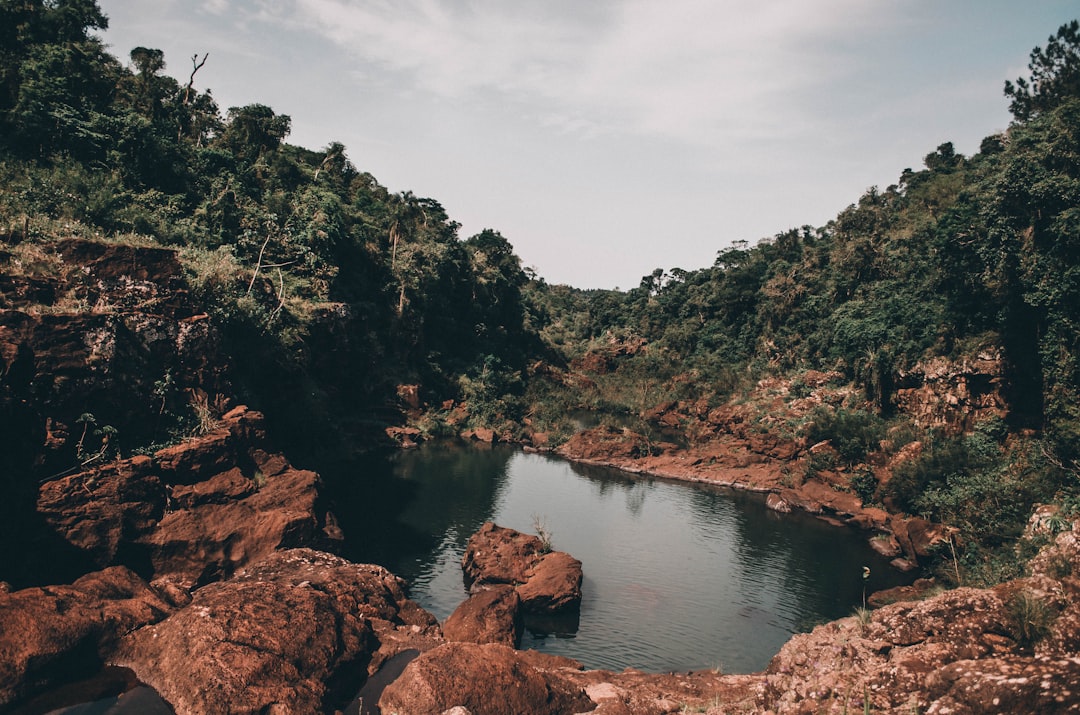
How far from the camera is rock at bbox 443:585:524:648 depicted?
16.3m

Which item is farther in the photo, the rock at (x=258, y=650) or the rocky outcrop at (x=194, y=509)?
the rocky outcrop at (x=194, y=509)

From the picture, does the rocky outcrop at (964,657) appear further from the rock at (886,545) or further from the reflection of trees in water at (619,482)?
the reflection of trees in water at (619,482)

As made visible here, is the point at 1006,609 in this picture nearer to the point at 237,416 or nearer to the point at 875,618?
the point at 875,618

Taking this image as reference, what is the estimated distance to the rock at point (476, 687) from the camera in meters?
10.3

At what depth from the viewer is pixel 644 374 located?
7394cm

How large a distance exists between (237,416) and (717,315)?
63701 millimetres

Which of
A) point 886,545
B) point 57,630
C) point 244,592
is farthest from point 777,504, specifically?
point 57,630

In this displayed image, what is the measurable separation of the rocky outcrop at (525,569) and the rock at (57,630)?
421 inches

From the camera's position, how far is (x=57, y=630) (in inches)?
444

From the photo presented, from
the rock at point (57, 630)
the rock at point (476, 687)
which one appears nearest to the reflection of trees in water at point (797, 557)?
Answer: the rock at point (476, 687)

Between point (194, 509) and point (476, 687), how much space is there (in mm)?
12743

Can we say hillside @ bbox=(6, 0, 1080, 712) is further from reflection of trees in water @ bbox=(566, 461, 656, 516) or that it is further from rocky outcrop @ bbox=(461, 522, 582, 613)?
rocky outcrop @ bbox=(461, 522, 582, 613)

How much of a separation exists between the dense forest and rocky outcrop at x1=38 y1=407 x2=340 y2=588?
18.3 feet

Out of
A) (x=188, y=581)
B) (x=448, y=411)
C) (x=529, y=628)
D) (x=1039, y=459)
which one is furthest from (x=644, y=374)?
(x=188, y=581)
